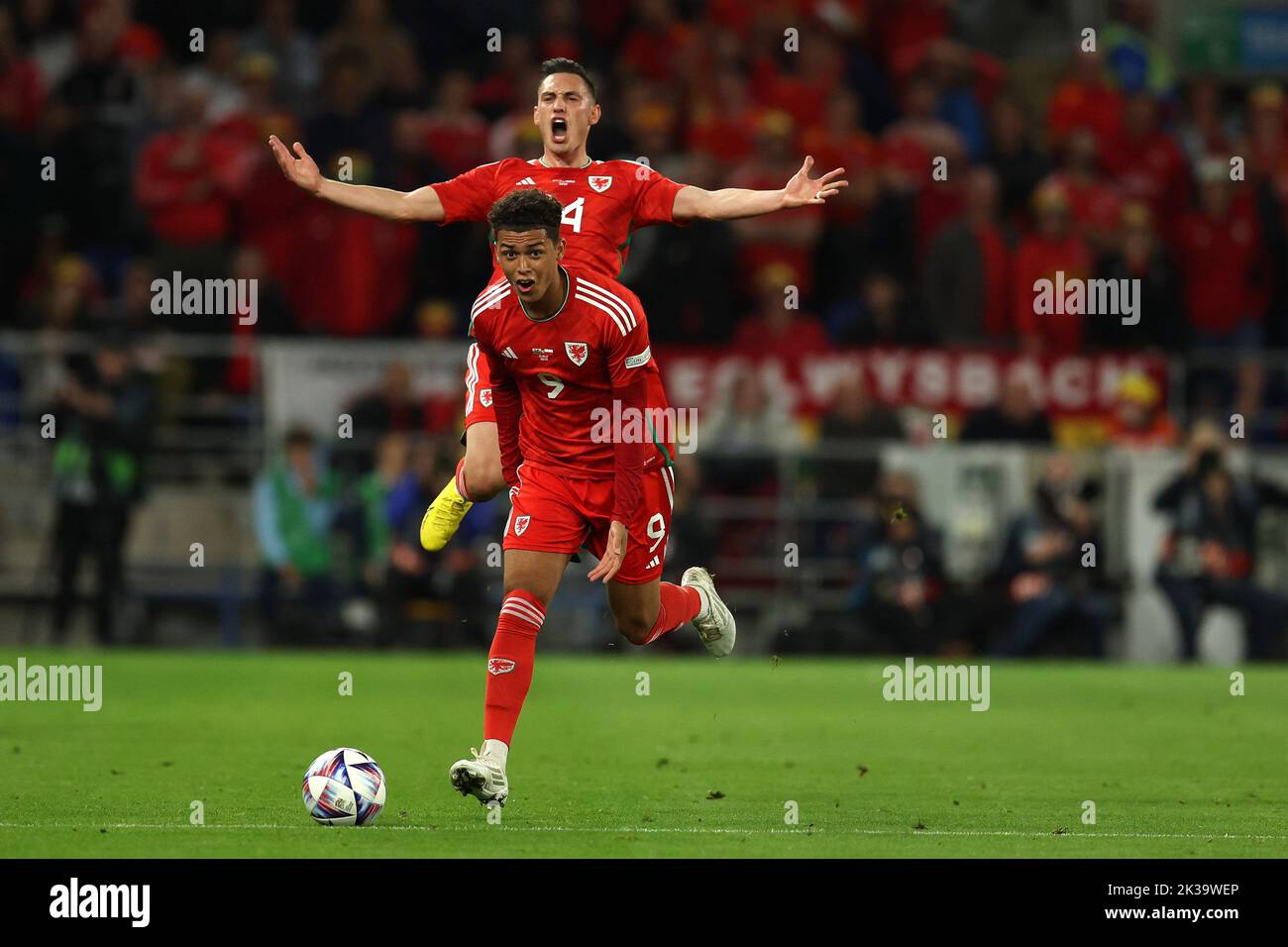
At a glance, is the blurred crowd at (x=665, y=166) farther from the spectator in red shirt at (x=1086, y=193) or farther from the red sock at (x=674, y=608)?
the red sock at (x=674, y=608)

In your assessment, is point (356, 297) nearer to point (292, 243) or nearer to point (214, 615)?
point (292, 243)

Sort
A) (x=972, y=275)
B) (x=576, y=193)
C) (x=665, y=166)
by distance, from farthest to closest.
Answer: (x=972, y=275) → (x=665, y=166) → (x=576, y=193)

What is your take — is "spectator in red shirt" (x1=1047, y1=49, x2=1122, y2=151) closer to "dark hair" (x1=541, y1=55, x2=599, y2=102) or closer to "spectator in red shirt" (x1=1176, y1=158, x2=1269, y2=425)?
"spectator in red shirt" (x1=1176, y1=158, x2=1269, y2=425)

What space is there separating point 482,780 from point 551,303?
210cm

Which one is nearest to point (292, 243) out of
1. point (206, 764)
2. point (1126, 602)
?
point (1126, 602)

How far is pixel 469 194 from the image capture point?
410 inches

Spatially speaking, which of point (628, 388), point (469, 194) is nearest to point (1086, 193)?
point (469, 194)

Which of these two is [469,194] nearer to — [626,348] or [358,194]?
[358,194]

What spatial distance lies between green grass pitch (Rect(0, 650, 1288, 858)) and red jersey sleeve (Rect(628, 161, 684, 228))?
2.75 meters

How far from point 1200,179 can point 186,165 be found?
10529 millimetres

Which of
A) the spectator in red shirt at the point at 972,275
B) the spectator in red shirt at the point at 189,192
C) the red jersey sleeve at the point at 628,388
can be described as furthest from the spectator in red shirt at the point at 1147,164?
the red jersey sleeve at the point at 628,388

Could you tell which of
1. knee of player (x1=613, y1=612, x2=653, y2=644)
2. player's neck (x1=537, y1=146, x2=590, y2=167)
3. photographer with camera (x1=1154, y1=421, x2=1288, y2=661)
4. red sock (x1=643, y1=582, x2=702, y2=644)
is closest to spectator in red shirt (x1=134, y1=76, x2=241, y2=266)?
photographer with camera (x1=1154, y1=421, x2=1288, y2=661)

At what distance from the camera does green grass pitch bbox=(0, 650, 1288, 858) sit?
28.8ft
